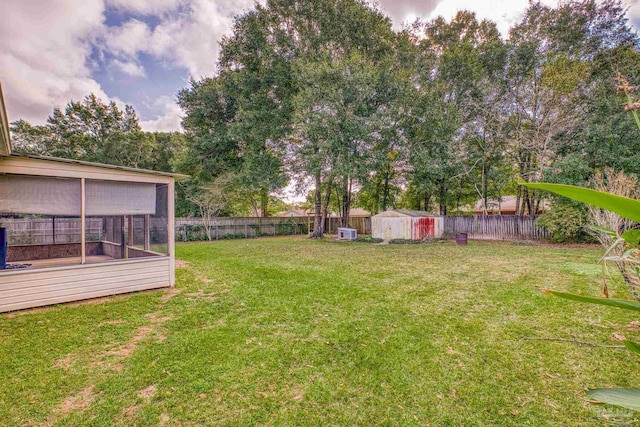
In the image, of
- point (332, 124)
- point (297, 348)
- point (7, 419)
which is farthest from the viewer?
point (332, 124)

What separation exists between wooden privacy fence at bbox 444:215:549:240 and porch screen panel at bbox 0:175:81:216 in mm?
15295

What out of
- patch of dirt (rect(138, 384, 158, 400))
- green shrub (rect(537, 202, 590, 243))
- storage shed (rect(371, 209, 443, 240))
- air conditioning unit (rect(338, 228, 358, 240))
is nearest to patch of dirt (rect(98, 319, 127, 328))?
patch of dirt (rect(138, 384, 158, 400))

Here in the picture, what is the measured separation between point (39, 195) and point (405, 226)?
12460 mm

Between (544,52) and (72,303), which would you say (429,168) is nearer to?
(544,52)

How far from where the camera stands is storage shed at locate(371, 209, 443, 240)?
44.1ft

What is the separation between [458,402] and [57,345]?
4.30 m

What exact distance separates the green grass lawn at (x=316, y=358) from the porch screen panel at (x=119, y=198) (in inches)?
60.9

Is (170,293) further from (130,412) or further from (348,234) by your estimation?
(348,234)

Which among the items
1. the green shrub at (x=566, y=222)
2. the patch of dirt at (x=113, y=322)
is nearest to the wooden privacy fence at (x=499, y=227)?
Result: the green shrub at (x=566, y=222)

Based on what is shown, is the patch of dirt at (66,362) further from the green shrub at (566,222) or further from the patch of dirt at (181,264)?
the green shrub at (566,222)

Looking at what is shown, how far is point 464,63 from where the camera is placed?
46.5 ft

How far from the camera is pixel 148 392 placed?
8.16ft

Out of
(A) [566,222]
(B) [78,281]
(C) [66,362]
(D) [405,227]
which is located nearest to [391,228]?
(D) [405,227]

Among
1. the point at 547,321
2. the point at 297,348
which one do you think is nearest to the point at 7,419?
the point at 297,348
